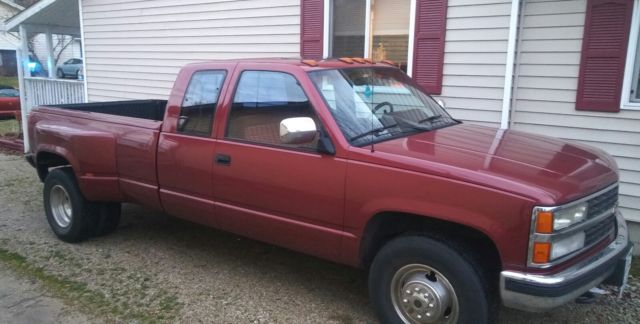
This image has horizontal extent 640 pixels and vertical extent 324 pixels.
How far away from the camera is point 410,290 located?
320 cm

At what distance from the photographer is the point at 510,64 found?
5.67 meters

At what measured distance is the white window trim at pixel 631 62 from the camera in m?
5.02

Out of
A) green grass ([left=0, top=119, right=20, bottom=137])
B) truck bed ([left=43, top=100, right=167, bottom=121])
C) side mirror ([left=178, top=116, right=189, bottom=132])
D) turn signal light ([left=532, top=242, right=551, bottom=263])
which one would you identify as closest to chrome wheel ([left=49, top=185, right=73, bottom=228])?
truck bed ([left=43, top=100, right=167, bottom=121])

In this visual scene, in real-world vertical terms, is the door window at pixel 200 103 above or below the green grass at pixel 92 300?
above

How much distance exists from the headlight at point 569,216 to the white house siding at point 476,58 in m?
3.18

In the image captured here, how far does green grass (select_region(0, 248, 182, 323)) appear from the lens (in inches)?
148

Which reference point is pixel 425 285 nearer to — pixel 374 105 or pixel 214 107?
pixel 374 105

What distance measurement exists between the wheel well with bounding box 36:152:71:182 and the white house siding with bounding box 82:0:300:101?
3703 millimetres

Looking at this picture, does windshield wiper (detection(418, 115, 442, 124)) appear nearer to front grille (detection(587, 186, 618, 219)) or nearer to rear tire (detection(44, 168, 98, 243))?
front grille (detection(587, 186, 618, 219))

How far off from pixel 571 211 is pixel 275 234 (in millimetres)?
1974

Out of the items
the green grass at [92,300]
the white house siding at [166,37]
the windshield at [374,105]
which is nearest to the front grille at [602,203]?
the windshield at [374,105]

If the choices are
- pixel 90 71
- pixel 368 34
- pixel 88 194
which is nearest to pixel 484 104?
pixel 368 34

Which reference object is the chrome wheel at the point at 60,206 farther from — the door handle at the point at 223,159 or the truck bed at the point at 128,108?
the door handle at the point at 223,159

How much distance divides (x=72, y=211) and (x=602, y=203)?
459cm
